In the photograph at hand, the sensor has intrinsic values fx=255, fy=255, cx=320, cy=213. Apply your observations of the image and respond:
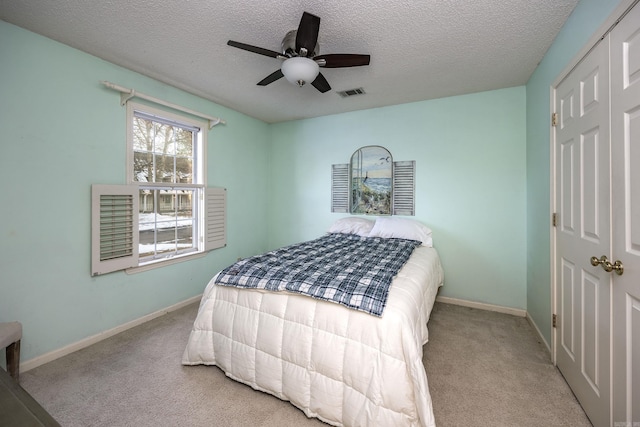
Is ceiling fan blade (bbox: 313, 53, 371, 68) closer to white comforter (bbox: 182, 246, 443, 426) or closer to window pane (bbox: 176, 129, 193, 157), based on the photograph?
white comforter (bbox: 182, 246, 443, 426)

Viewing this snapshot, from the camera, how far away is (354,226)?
11.2 feet

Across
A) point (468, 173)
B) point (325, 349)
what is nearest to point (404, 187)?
point (468, 173)

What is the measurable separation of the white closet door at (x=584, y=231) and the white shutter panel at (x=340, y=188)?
232 cm

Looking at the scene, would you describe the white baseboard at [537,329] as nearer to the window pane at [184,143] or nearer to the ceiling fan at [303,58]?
the ceiling fan at [303,58]

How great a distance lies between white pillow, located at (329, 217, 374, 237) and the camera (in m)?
3.37

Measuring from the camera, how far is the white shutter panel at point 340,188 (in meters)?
3.79

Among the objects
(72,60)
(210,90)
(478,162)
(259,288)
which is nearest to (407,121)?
(478,162)

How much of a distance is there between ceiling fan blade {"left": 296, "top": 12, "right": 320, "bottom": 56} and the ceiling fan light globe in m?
0.06

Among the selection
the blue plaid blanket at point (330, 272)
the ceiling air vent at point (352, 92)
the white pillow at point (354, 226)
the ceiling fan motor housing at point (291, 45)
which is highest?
the ceiling air vent at point (352, 92)

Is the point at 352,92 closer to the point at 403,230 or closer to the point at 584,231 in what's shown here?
the point at 403,230

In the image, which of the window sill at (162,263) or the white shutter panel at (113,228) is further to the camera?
the window sill at (162,263)

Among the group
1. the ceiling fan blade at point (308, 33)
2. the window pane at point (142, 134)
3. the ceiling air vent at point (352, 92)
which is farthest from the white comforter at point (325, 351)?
the ceiling air vent at point (352, 92)

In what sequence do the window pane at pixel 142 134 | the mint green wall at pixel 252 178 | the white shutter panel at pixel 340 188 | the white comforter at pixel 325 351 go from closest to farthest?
1. the white comforter at pixel 325 351
2. the mint green wall at pixel 252 178
3. the window pane at pixel 142 134
4. the white shutter panel at pixel 340 188

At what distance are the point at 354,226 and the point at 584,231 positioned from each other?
2.19 meters
